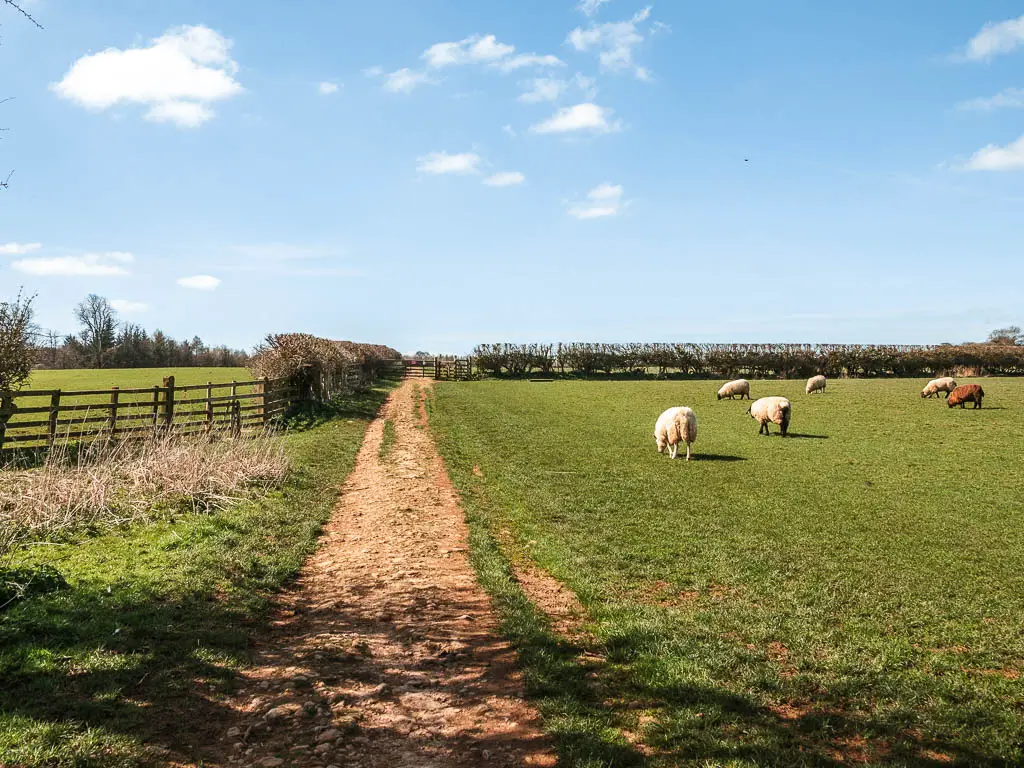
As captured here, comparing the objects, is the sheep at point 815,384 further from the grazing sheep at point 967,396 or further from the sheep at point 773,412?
the sheep at point 773,412

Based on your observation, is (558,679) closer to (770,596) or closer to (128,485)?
(770,596)

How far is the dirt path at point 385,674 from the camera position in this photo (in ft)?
13.8

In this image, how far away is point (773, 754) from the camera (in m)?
4.05

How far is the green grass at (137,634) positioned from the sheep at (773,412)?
1648 cm

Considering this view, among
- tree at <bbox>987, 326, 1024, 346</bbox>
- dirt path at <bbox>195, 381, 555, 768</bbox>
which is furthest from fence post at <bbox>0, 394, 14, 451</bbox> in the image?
tree at <bbox>987, 326, 1024, 346</bbox>

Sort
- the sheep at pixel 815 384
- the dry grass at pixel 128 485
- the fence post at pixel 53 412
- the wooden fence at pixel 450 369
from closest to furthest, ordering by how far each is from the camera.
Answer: the dry grass at pixel 128 485
the fence post at pixel 53 412
the sheep at pixel 815 384
the wooden fence at pixel 450 369

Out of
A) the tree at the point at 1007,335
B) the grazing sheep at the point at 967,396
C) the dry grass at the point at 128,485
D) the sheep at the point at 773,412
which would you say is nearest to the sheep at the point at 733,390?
the grazing sheep at the point at 967,396

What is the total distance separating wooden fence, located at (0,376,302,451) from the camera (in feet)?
50.9

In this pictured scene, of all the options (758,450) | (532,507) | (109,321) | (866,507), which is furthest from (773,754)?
(109,321)

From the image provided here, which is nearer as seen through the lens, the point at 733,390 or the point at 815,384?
the point at 733,390

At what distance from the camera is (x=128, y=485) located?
10727mm

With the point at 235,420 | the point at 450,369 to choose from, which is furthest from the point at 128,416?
the point at 450,369

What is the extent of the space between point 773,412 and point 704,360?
4349 centimetres

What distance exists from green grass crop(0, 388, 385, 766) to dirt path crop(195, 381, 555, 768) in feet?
1.23
